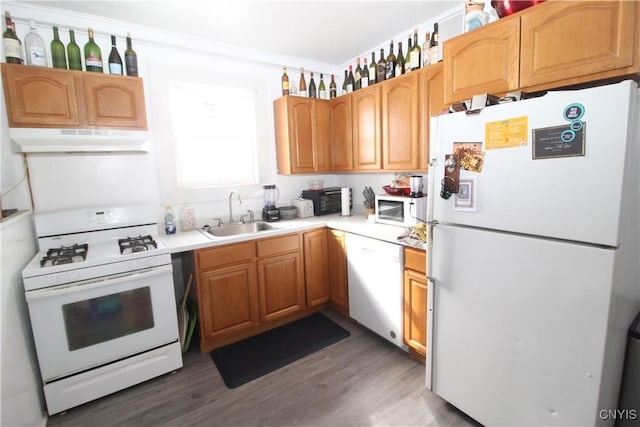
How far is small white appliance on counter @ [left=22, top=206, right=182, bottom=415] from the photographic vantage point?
5.63 feet

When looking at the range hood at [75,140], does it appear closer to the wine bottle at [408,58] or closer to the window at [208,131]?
the window at [208,131]

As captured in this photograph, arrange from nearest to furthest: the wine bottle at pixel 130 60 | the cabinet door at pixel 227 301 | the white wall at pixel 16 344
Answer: the white wall at pixel 16 344 → the wine bottle at pixel 130 60 → the cabinet door at pixel 227 301

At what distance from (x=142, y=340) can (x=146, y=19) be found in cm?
233

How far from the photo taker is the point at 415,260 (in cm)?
202

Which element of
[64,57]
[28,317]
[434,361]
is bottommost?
[434,361]

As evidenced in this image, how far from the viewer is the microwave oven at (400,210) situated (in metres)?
2.34

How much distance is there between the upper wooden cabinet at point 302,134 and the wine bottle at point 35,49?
5.77 ft

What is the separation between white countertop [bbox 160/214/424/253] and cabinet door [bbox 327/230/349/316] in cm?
12

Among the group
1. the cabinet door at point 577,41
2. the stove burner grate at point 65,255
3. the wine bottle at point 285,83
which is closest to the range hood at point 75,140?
the stove burner grate at point 65,255

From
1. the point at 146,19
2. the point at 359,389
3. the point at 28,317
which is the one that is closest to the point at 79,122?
the point at 146,19

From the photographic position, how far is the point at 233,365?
2205 mm

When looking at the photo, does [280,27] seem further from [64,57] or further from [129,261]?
[129,261]

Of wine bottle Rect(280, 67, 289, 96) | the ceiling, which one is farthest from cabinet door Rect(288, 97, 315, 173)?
the ceiling

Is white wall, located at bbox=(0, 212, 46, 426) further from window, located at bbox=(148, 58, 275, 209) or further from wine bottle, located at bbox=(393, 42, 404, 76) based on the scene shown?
wine bottle, located at bbox=(393, 42, 404, 76)
